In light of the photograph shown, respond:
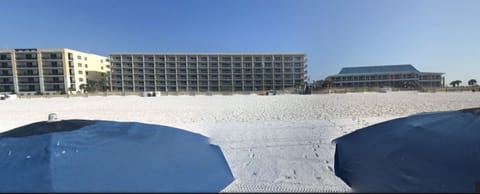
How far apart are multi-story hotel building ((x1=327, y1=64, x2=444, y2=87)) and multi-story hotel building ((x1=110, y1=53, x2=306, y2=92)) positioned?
1310cm

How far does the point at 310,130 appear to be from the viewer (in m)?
5.51

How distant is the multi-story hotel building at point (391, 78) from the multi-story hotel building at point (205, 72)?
1310 centimetres

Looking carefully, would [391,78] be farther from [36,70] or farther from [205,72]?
[36,70]

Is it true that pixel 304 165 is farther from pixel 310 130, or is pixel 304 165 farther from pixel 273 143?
pixel 310 130

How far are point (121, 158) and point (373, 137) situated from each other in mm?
2578

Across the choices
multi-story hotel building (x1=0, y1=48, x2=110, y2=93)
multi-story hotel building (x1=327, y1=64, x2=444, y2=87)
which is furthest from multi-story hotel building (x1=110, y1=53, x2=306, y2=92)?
multi-story hotel building (x1=327, y1=64, x2=444, y2=87)

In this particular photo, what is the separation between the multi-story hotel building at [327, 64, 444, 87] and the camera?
59.5m

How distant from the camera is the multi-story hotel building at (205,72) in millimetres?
56938

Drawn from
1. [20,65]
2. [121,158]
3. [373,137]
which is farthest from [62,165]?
[20,65]

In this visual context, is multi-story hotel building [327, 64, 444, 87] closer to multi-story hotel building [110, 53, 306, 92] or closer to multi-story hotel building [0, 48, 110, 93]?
multi-story hotel building [110, 53, 306, 92]

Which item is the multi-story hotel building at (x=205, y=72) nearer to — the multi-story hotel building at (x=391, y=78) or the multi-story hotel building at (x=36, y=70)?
the multi-story hotel building at (x=36, y=70)

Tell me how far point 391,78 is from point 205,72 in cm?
5105

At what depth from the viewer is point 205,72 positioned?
59000 millimetres

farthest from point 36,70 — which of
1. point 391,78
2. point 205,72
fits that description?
point 391,78
